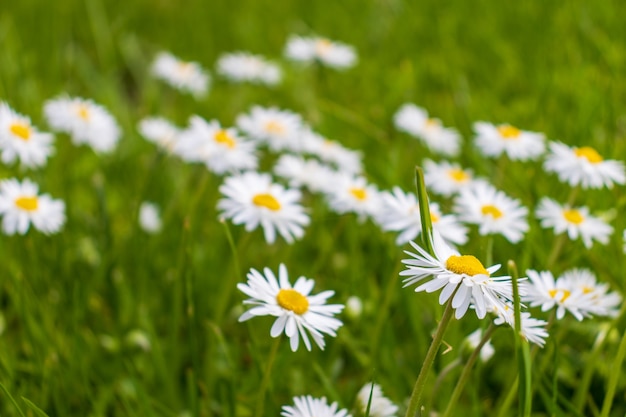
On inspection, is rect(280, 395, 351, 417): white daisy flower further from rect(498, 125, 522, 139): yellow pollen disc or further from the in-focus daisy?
rect(498, 125, 522, 139): yellow pollen disc

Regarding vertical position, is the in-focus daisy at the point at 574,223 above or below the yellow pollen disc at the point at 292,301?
above

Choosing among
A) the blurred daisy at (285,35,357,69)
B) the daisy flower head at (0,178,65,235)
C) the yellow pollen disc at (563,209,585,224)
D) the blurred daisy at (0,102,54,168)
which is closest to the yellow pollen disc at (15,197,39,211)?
the daisy flower head at (0,178,65,235)

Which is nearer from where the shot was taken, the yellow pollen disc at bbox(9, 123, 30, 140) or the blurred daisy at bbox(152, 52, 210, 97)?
the yellow pollen disc at bbox(9, 123, 30, 140)

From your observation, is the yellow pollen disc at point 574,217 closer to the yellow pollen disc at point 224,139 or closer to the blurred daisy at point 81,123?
the yellow pollen disc at point 224,139

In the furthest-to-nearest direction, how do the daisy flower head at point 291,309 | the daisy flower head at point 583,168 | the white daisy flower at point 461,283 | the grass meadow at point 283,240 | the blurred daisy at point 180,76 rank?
the blurred daisy at point 180,76 → the daisy flower head at point 583,168 → the grass meadow at point 283,240 → the daisy flower head at point 291,309 → the white daisy flower at point 461,283

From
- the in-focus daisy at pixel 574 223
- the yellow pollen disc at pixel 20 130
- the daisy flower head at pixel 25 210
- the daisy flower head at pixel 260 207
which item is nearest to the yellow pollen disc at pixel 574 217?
the in-focus daisy at pixel 574 223

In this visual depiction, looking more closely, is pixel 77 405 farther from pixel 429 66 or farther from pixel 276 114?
pixel 429 66

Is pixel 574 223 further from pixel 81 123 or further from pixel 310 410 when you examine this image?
pixel 81 123

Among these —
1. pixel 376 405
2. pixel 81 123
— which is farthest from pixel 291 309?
pixel 81 123
